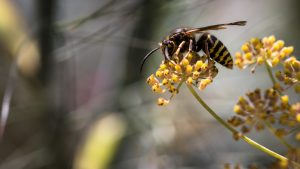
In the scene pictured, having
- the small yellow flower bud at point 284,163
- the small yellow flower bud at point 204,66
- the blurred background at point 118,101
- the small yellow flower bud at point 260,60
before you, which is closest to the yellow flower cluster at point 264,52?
the small yellow flower bud at point 260,60

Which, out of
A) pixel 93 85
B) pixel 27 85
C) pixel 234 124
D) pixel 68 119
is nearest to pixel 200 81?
pixel 234 124

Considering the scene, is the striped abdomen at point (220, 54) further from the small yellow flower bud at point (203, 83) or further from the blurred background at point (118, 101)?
the blurred background at point (118, 101)

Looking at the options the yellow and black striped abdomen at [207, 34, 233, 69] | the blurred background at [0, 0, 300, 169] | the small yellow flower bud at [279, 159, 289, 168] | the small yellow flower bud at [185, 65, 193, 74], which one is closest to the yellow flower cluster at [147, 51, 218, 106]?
the small yellow flower bud at [185, 65, 193, 74]

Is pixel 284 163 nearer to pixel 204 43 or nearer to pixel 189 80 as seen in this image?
pixel 189 80

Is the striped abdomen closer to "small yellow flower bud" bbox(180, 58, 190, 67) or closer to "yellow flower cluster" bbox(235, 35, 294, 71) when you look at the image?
"yellow flower cluster" bbox(235, 35, 294, 71)

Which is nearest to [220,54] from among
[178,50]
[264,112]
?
[178,50]
